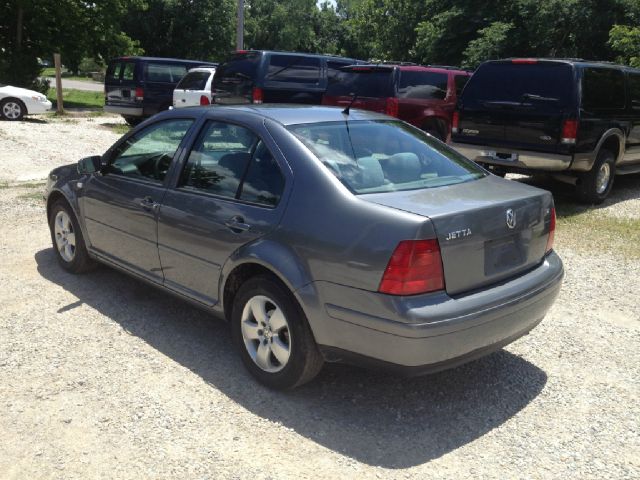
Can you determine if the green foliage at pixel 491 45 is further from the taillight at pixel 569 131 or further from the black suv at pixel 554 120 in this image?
the taillight at pixel 569 131

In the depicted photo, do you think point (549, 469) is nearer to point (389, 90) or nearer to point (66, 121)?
point (389, 90)

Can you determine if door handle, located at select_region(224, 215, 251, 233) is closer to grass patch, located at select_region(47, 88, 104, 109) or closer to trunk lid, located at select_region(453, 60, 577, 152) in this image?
trunk lid, located at select_region(453, 60, 577, 152)

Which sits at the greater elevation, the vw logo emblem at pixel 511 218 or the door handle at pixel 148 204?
the vw logo emblem at pixel 511 218

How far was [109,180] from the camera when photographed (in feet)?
15.8

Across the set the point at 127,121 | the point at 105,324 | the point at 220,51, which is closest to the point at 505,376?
the point at 105,324

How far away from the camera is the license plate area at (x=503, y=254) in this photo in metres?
3.37

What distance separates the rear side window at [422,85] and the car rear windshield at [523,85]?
194 cm

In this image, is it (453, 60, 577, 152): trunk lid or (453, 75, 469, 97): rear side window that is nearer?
(453, 60, 577, 152): trunk lid

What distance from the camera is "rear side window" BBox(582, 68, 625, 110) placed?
8.18 meters

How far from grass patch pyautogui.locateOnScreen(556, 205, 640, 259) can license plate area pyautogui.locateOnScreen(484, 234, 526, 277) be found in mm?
3524

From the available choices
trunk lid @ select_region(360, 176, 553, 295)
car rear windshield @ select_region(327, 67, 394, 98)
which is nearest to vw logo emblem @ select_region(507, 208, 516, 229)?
trunk lid @ select_region(360, 176, 553, 295)

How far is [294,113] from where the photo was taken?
13.4ft

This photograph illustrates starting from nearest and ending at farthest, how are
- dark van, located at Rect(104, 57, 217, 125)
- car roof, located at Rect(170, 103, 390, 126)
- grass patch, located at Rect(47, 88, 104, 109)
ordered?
car roof, located at Rect(170, 103, 390, 126) < dark van, located at Rect(104, 57, 217, 125) < grass patch, located at Rect(47, 88, 104, 109)

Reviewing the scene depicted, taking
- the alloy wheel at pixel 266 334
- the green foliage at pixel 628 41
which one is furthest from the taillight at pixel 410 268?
the green foliage at pixel 628 41
